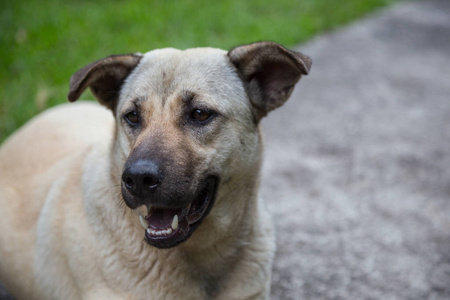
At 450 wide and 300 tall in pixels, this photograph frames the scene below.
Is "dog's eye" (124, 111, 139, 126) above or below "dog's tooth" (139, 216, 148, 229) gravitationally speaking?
above

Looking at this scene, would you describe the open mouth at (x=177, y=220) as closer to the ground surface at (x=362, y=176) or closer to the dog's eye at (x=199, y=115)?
the dog's eye at (x=199, y=115)

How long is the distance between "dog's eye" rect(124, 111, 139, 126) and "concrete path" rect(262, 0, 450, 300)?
1.71 m

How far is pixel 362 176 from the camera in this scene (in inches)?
193

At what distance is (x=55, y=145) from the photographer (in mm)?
3389

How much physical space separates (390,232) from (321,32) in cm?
563

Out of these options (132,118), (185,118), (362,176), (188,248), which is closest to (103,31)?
(362,176)

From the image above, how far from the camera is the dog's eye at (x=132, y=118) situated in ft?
8.48

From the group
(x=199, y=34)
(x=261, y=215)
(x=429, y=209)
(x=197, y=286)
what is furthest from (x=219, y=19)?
(x=197, y=286)

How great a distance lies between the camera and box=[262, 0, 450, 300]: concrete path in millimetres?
3578

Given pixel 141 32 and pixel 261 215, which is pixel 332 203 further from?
pixel 141 32

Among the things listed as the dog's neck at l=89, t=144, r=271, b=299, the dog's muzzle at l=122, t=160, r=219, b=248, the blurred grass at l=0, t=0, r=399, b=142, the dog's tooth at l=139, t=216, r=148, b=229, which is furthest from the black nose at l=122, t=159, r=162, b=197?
the blurred grass at l=0, t=0, r=399, b=142

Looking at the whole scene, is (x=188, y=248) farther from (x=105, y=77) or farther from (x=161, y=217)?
(x=105, y=77)

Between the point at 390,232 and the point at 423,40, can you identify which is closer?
the point at 390,232

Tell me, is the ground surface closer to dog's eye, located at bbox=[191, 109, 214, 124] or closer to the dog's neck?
the dog's neck
